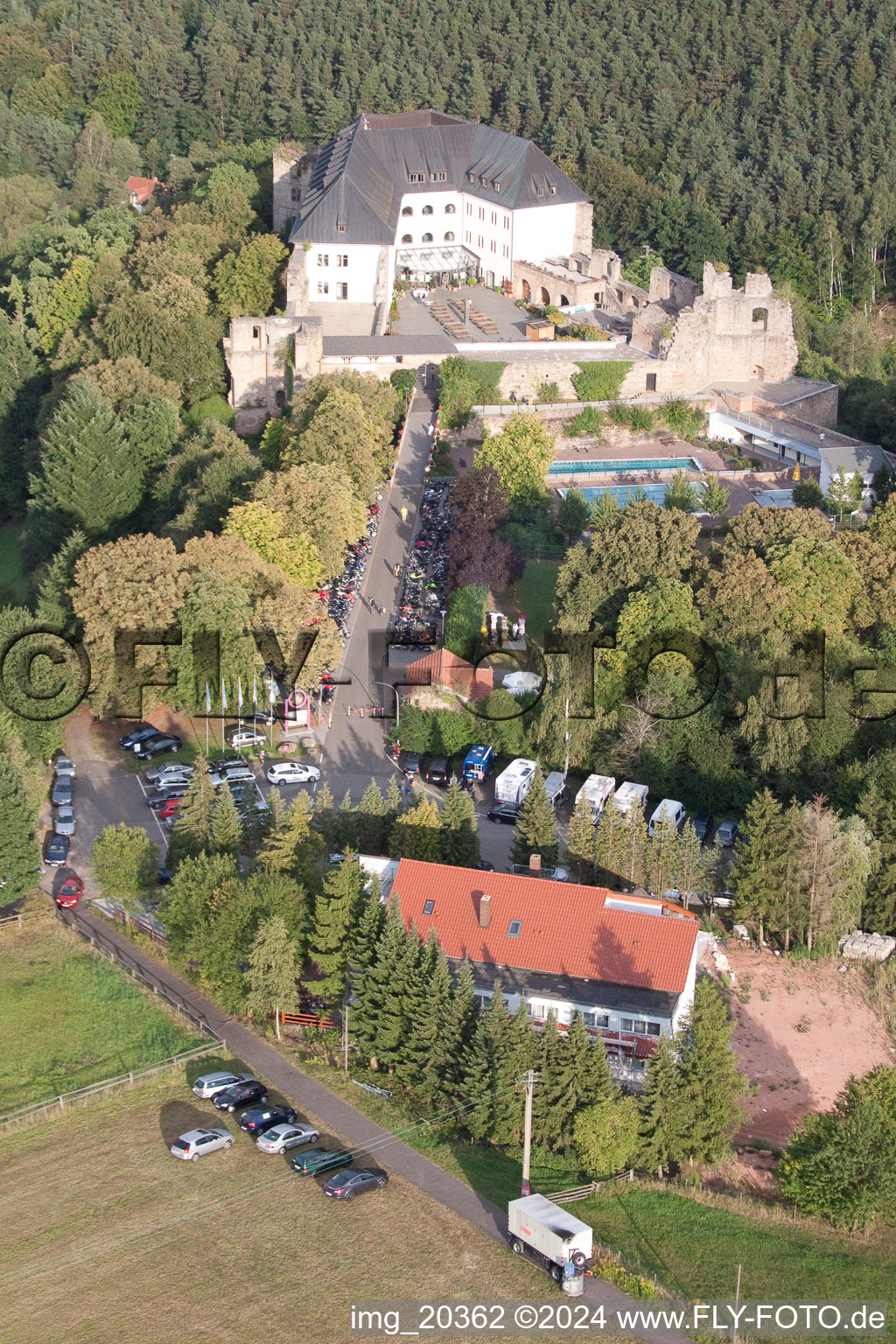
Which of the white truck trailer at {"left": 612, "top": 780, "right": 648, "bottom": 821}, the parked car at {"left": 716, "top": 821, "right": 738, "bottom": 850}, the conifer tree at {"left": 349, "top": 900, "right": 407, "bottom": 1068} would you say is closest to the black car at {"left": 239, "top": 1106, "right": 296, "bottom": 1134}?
the conifer tree at {"left": 349, "top": 900, "right": 407, "bottom": 1068}

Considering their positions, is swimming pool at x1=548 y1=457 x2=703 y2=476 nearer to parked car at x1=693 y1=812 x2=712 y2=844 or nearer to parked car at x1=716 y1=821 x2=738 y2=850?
parked car at x1=693 y1=812 x2=712 y2=844

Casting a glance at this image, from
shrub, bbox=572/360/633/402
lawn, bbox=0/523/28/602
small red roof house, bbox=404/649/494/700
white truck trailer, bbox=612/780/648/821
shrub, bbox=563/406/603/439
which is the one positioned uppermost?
shrub, bbox=572/360/633/402

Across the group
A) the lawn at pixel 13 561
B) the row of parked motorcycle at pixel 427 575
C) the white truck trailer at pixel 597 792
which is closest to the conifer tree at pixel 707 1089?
the white truck trailer at pixel 597 792

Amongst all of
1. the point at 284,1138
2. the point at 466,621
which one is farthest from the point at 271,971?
the point at 466,621

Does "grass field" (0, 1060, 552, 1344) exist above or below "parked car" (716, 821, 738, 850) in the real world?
below

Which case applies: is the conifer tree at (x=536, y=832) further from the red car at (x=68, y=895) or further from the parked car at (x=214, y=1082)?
the red car at (x=68, y=895)

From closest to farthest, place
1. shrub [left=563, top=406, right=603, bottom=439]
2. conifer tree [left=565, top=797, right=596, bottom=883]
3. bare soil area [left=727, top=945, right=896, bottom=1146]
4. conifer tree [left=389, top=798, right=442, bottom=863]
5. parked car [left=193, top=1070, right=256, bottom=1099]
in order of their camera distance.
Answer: parked car [left=193, top=1070, right=256, bottom=1099] → bare soil area [left=727, top=945, right=896, bottom=1146] → conifer tree [left=389, top=798, right=442, bottom=863] → conifer tree [left=565, top=797, right=596, bottom=883] → shrub [left=563, top=406, right=603, bottom=439]

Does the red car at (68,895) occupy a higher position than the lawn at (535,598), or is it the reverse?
the lawn at (535,598)

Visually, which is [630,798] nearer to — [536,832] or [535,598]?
[536,832]
